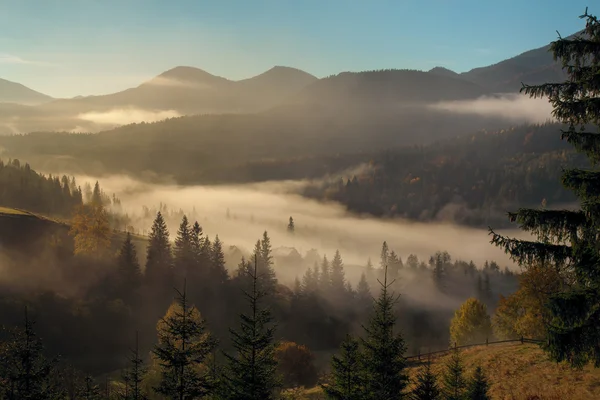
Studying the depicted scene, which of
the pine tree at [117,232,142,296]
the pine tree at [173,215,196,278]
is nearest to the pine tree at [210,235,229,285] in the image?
the pine tree at [173,215,196,278]

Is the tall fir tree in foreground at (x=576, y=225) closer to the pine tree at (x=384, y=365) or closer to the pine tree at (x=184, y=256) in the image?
the pine tree at (x=384, y=365)

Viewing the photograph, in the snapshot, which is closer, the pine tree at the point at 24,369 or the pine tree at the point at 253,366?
the pine tree at the point at 253,366

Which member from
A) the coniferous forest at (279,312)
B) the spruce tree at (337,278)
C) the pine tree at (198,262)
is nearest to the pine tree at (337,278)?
the spruce tree at (337,278)

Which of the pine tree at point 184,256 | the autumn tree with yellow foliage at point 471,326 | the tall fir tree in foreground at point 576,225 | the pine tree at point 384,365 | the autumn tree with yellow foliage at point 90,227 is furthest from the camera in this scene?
the pine tree at point 184,256

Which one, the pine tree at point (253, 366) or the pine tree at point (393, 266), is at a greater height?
the pine tree at point (253, 366)

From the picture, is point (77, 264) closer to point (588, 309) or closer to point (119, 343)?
point (119, 343)

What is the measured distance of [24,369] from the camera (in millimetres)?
20891

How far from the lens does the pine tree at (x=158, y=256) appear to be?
355 feet

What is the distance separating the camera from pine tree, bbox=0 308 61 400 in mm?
20656

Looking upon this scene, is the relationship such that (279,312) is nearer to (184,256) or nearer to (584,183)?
(184,256)

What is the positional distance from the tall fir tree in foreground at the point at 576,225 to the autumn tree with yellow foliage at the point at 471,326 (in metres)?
85.8

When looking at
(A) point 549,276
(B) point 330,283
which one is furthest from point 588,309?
(B) point 330,283

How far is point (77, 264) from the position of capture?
106 m

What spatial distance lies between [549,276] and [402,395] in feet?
135
